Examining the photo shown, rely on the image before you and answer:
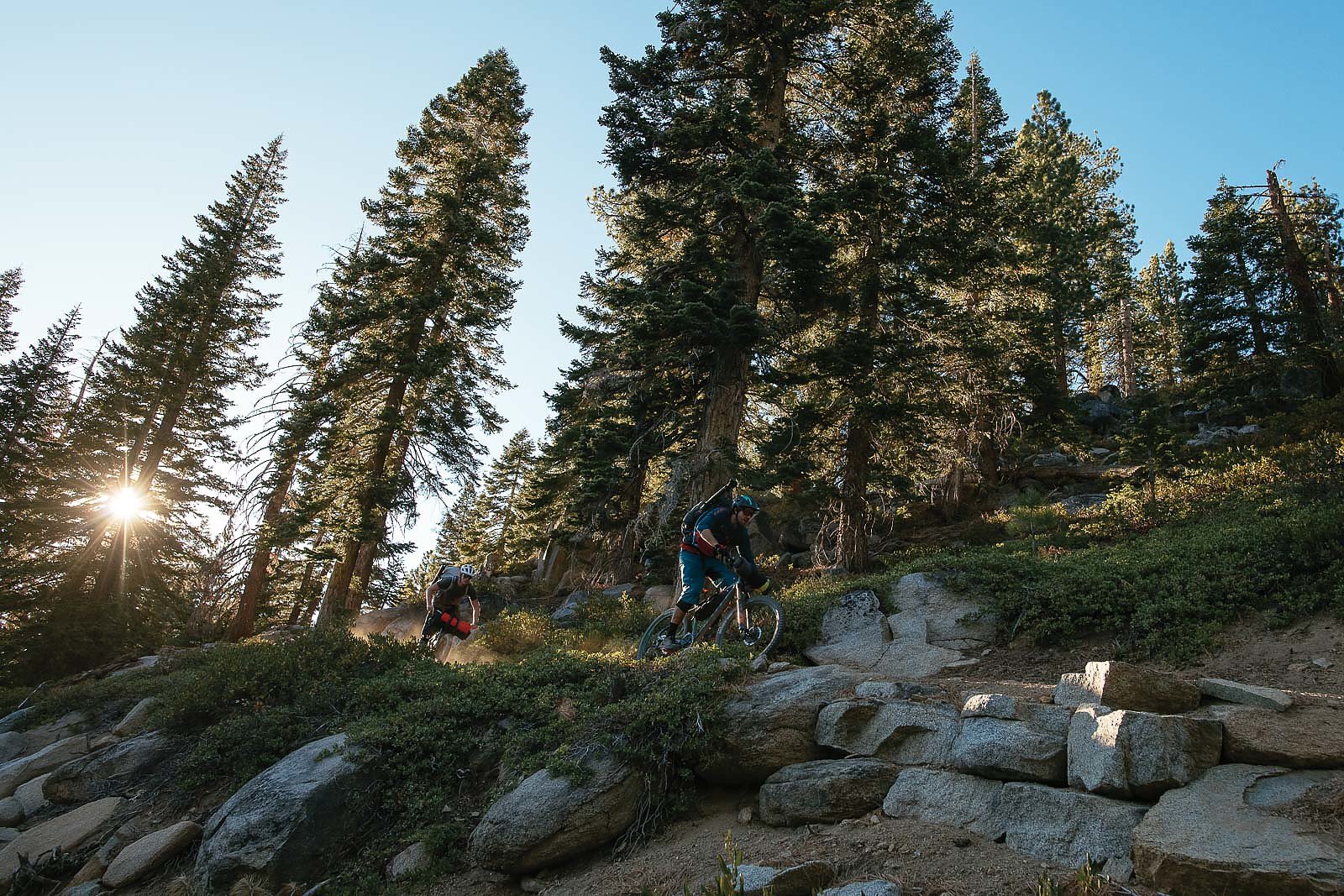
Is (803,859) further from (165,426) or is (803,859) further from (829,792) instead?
(165,426)

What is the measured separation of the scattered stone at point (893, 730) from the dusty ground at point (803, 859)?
0.68 metres

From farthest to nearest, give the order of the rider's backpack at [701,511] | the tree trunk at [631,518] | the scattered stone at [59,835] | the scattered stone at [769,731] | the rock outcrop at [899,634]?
the tree trunk at [631,518] < the rock outcrop at [899,634] < the rider's backpack at [701,511] < the scattered stone at [59,835] < the scattered stone at [769,731]

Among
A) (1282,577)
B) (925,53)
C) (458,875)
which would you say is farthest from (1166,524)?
(458,875)

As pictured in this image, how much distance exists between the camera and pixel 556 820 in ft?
20.4

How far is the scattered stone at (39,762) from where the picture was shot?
34.3ft

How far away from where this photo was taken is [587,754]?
22.0 ft

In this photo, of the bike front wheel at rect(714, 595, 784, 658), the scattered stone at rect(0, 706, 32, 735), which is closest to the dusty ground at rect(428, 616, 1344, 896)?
the bike front wheel at rect(714, 595, 784, 658)

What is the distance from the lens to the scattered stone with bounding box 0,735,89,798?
1045 cm

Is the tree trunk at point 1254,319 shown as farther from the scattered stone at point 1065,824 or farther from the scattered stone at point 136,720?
the scattered stone at point 136,720

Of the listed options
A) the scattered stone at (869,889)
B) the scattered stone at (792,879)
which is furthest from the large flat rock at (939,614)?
the scattered stone at (869,889)

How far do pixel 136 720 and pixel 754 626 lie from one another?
10486 millimetres

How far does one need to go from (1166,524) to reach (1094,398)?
701 inches

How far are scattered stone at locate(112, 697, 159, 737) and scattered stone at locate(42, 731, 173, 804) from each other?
0.88 m

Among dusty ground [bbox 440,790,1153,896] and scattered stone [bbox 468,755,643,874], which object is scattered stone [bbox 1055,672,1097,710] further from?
scattered stone [bbox 468,755,643,874]
